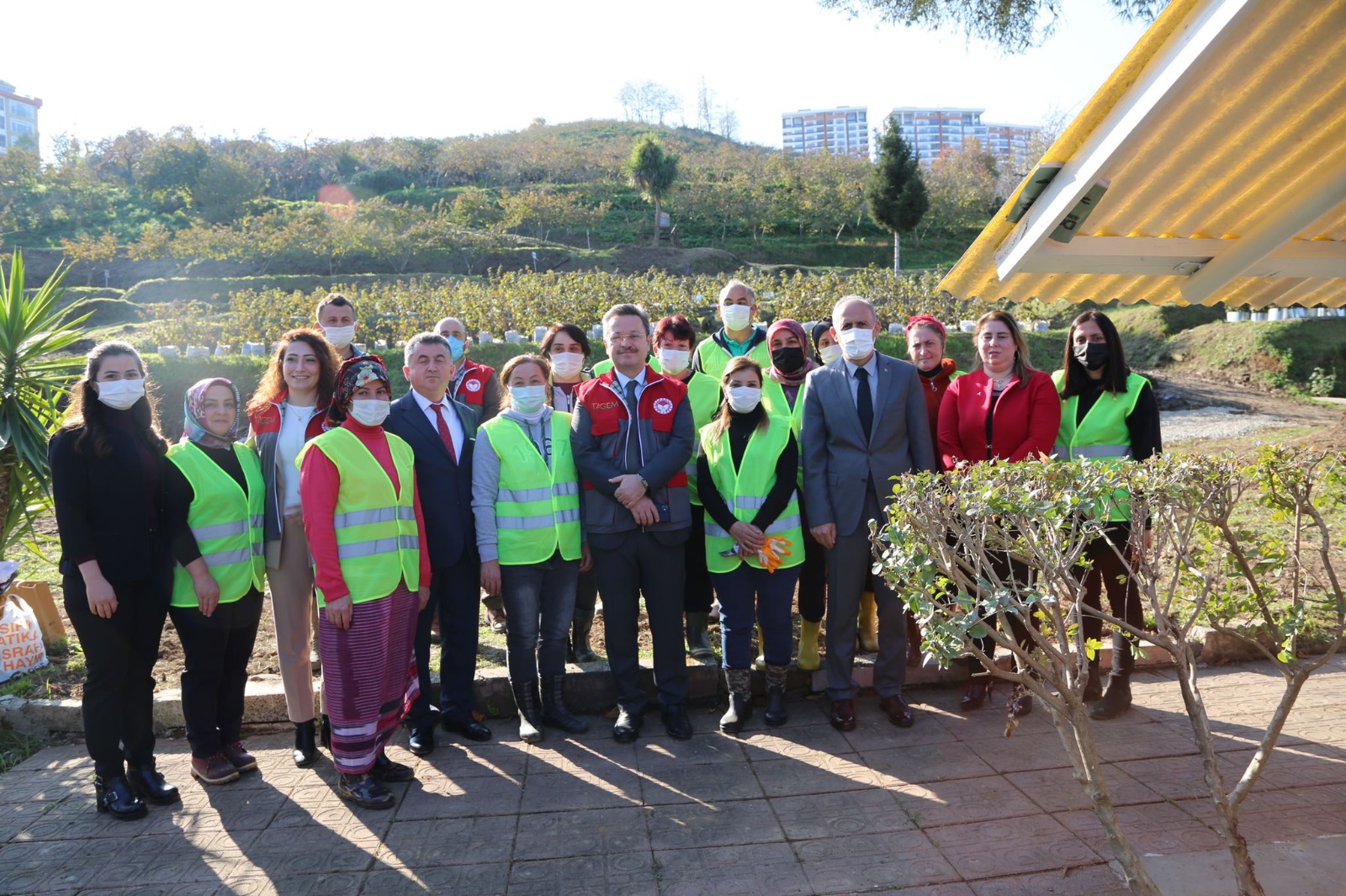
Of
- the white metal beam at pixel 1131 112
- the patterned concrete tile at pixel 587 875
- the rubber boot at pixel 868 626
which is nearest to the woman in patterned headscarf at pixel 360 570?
the patterned concrete tile at pixel 587 875

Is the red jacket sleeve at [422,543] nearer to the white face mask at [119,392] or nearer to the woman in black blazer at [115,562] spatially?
the woman in black blazer at [115,562]

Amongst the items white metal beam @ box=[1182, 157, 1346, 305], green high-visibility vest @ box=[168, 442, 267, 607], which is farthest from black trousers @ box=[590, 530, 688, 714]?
white metal beam @ box=[1182, 157, 1346, 305]

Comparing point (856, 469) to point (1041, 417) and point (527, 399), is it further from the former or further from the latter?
point (527, 399)

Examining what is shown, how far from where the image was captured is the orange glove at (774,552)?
4117 mm

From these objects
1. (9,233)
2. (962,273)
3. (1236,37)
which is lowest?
(962,273)

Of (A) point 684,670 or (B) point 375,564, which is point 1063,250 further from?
(B) point 375,564

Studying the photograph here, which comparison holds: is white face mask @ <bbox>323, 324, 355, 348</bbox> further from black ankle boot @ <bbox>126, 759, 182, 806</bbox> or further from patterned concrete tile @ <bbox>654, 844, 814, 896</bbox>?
patterned concrete tile @ <bbox>654, 844, 814, 896</bbox>

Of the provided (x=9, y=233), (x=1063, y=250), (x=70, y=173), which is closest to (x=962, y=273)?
(x=1063, y=250)

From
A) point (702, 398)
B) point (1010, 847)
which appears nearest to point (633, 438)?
point (702, 398)

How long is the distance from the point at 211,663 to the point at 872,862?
288 centimetres

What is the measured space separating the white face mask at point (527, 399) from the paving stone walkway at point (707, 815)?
1605 millimetres

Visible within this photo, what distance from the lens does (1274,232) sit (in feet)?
11.7

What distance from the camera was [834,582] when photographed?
419cm

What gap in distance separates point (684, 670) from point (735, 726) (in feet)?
1.18
